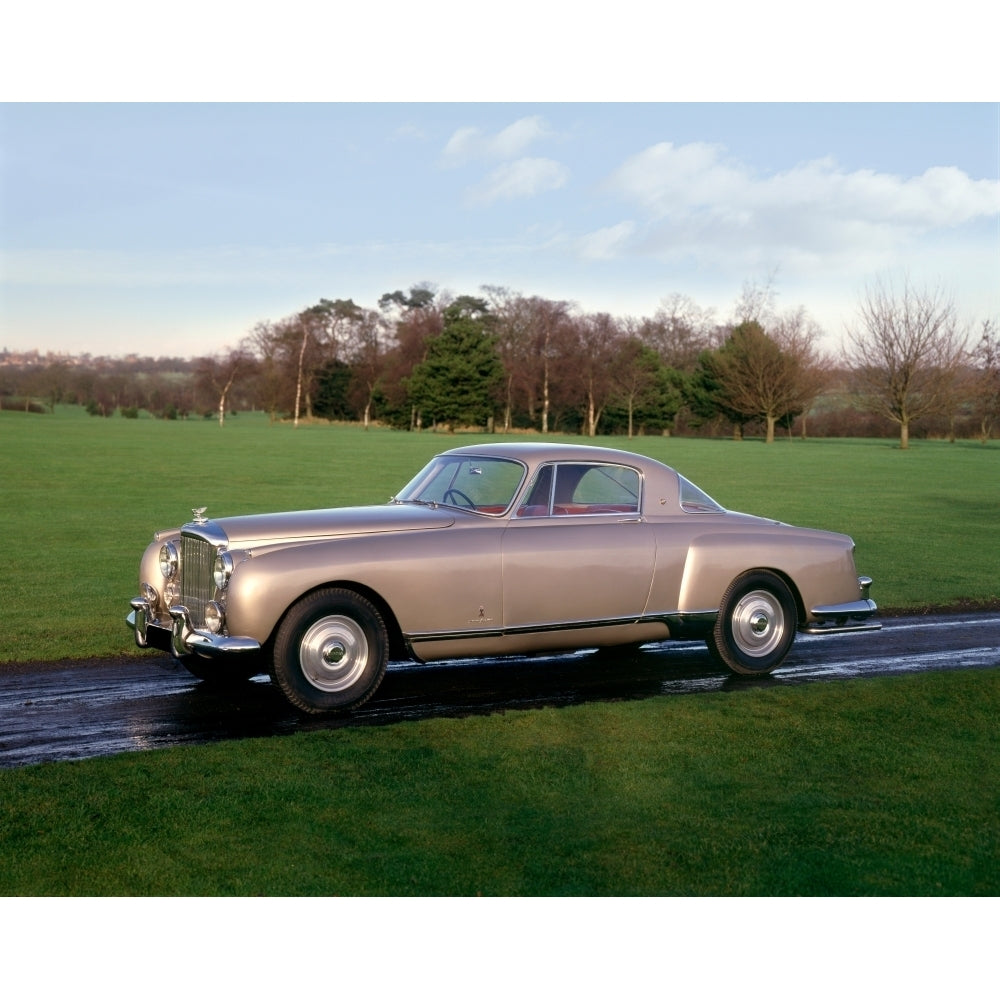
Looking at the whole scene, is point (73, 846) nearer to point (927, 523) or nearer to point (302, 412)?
point (927, 523)

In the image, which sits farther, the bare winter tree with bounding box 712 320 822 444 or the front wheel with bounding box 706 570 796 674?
the bare winter tree with bounding box 712 320 822 444

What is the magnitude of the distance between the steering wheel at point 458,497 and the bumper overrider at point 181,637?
2008 millimetres

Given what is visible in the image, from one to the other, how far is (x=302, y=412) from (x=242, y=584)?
356ft

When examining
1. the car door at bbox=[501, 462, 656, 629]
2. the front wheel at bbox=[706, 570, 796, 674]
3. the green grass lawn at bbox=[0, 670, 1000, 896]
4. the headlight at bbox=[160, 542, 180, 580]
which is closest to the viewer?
the green grass lawn at bbox=[0, 670, 1000, 896]

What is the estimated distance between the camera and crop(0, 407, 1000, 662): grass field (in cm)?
1366

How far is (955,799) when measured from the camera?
6000mm

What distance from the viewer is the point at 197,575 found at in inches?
330

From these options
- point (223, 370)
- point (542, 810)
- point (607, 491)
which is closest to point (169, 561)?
point (607, 491)

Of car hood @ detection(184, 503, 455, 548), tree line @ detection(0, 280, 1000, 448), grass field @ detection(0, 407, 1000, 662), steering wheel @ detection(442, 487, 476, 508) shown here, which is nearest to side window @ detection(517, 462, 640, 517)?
steering wheel @ detection(442, 487, 476, 508)

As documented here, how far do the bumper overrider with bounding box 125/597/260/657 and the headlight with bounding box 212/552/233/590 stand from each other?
354mm

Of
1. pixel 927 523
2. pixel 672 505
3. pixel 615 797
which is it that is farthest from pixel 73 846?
pixel 927 523

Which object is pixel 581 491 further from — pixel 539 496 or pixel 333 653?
pixel 333 653

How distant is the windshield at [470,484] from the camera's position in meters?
8.85

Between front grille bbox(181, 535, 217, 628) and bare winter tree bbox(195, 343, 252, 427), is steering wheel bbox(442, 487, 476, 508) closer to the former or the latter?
front grille bbox(181, 535, 217, 628)
